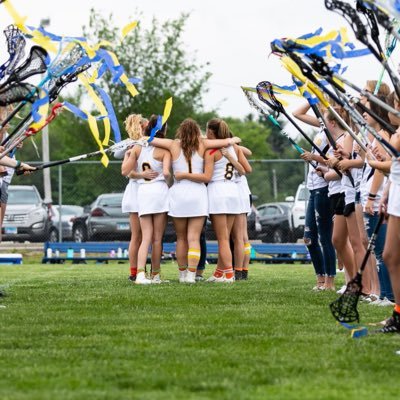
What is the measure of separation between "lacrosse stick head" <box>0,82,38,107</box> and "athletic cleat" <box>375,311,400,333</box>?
3.34 m

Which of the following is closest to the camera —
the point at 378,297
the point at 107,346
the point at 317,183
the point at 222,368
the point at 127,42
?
the point at 222,368

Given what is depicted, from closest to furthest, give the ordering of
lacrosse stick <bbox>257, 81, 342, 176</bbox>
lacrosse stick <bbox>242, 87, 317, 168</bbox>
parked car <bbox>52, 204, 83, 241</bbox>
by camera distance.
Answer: lacrosse stick <bbox>257, 81, 342, 176</bbox>
lacrosse stick <bbox>242, 87, 317, 168</bbox>
parked car <bbox>52, 204, 83, 241</bbox>

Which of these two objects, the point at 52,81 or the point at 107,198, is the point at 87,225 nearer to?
the point at 107,198

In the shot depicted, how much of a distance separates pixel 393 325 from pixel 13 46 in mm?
4106

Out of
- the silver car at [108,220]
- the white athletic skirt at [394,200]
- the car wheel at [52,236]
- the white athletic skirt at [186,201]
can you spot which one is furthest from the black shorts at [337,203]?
the car wheel at [52,236]

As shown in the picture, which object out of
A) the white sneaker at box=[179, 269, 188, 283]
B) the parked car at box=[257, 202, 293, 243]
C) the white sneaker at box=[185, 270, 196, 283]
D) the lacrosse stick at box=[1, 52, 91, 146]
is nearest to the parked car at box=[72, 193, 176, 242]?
the parked car at box=[257, 202, 293, 243]

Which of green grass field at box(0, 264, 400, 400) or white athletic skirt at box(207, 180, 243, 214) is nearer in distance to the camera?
green grass field at box(0, 264, 400, 400)

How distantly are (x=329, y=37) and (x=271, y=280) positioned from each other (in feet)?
21.5

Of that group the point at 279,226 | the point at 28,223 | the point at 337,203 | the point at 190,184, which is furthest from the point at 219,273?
the point at 28,223

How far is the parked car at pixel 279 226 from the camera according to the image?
2741 cm

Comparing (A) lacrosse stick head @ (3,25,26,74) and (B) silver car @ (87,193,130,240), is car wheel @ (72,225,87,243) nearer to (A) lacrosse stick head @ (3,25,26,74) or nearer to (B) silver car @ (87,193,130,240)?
(B) silver car @ (87,193,130,240)

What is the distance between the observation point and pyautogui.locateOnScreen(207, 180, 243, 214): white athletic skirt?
1344 cm

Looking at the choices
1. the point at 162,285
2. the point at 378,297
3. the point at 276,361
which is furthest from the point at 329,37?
the point at 162,285

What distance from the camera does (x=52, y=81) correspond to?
980cm
